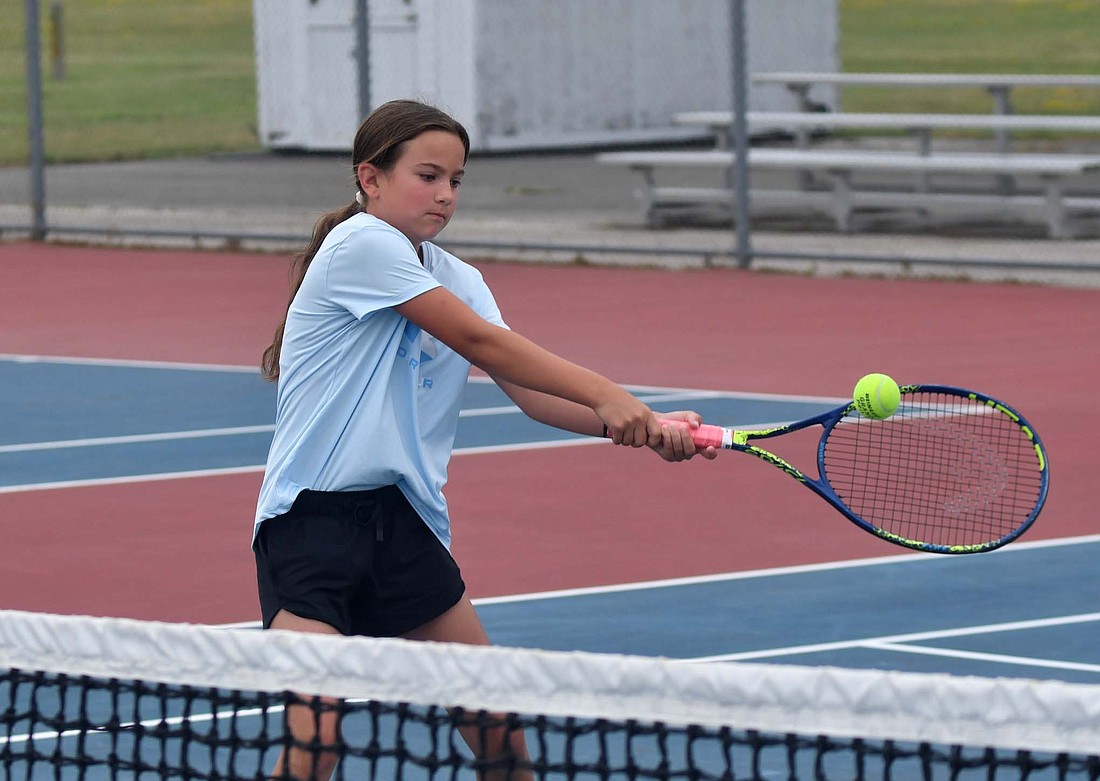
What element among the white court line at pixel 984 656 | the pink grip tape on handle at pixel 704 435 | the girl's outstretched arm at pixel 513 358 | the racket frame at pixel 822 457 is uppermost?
the girl's outstretched arm at pixel 513 358

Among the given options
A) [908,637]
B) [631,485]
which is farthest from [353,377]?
[631,485]

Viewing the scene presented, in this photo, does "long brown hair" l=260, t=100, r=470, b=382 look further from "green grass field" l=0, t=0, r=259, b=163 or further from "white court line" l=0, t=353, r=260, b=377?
"green grass field" l=0, t=0, r=259, b=163

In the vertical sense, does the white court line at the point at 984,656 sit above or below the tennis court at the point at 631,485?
below

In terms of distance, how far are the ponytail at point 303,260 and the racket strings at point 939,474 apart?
1.28 meters

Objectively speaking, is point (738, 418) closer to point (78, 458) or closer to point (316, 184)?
point (78, 458)

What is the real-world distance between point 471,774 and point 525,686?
1907 mm

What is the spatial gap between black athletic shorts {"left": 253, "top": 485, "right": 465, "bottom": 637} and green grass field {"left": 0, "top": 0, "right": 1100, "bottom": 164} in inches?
843

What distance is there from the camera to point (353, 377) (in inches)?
162

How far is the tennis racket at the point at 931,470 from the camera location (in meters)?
4.61

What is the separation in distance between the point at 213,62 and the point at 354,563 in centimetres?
3666

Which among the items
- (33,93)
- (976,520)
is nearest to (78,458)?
(976,520)

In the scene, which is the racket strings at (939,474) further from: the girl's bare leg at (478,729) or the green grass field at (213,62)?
the green grass field at (213,62)

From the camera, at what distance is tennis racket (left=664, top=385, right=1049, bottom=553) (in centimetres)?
461

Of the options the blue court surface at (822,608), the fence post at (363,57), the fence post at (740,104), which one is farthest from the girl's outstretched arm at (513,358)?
the fence post at (363,57)
